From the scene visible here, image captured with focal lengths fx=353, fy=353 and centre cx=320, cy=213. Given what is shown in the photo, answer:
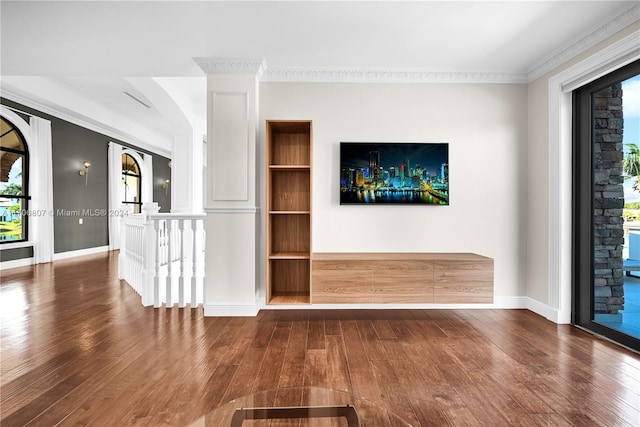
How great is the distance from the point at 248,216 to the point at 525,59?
10.1 ft

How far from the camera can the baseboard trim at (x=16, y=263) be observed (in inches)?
226

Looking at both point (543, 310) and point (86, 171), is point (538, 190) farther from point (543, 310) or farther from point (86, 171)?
point (86, 171)

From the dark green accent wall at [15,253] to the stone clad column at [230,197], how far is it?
4.62 meters

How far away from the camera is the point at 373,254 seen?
11.9ft

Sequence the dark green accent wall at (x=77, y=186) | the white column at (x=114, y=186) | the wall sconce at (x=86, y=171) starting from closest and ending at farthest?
1. the dark green accent wall at (x=77, y=186)
2. the wall sconce at (x=86, y=171)
3. the white column at (x=114, y=186)

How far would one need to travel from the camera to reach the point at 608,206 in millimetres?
2975

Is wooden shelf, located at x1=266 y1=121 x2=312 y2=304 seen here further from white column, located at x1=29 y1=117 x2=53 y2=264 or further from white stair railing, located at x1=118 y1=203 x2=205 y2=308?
white column, located at x1=29 y1=117 x2=53 y2=264

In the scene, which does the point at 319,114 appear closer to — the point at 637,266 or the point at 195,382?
the point at 195,382

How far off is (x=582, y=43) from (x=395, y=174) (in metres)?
1.90

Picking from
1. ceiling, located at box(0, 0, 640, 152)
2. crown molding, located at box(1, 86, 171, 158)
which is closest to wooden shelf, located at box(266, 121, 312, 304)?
ceiling, located at box(0, 0, 640, 152)

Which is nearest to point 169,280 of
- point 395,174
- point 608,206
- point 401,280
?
point 401,280

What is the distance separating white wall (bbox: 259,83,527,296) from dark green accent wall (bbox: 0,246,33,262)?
549cm

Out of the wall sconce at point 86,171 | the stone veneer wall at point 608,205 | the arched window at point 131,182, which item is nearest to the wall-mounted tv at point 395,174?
the stone veneer wall at point 608,205

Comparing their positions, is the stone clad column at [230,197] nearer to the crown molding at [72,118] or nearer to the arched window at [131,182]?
the crown molding at [72,118]
